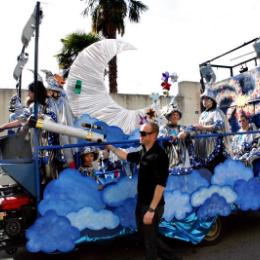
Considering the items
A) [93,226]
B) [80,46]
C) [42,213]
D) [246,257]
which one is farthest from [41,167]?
[80,46]

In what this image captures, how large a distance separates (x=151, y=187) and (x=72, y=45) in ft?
41.4

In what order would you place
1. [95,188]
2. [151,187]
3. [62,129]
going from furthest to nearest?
[95,188], [62,129], [151,187]

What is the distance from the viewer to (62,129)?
3.90 metres

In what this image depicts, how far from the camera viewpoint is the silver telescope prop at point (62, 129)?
384cm

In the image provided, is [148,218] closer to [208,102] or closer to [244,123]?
[208,102]

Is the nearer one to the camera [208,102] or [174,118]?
[174,118]

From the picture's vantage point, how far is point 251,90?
7.18 m

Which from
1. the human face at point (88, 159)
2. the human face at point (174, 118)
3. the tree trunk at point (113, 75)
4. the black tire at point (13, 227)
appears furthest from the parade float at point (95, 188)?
the tree trunk at point (113, 75)

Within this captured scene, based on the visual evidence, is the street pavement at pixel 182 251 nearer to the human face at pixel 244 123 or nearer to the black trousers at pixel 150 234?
the black trousers at pixel 150 234

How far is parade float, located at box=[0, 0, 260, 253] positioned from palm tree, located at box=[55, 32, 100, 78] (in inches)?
374

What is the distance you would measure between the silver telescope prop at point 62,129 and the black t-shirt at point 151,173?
2.20 ft

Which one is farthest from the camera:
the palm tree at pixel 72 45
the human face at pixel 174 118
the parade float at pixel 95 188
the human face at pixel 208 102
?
the palm tree at pixel 72 45

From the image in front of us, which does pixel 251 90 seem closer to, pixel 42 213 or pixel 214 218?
pixel 214 218

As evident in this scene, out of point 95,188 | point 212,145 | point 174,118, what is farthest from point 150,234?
point 212,145
